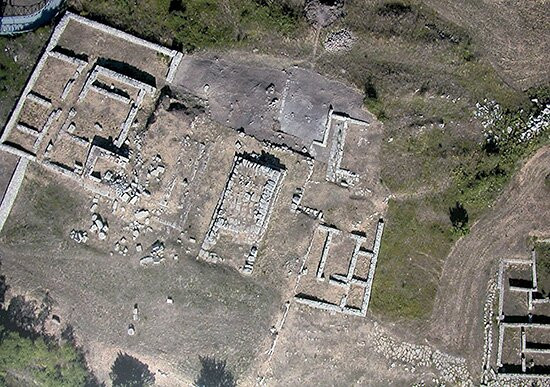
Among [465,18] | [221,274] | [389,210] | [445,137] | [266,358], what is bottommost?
[266,358]

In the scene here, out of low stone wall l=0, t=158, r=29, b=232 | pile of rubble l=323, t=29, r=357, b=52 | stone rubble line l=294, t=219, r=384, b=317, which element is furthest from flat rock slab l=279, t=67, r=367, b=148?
low stone wall l=0, t=158, r=29, b=232

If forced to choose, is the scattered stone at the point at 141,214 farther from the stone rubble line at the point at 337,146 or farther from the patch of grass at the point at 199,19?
the stone rubble line at the point at 337,146

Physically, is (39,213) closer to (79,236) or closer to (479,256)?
(79,236)

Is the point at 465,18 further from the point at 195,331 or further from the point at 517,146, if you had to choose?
the point at 195,331

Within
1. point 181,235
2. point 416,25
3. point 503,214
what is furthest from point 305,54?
point 503,214

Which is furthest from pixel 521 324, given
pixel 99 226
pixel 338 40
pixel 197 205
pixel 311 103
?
pixel 99 226
